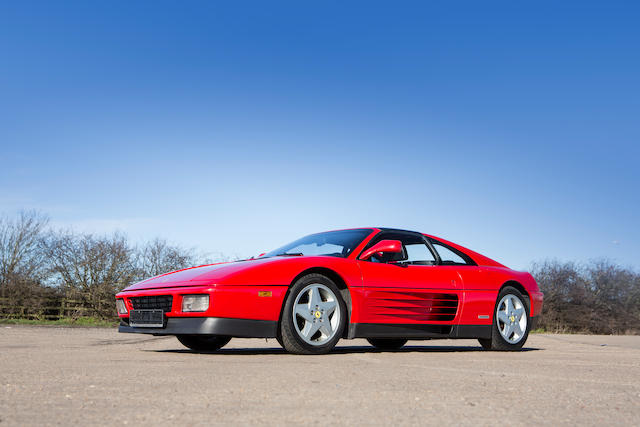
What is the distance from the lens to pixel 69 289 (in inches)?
770

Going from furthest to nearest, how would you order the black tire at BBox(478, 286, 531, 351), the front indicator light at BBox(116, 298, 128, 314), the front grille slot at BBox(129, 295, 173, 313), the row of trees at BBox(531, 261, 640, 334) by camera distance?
the row of trees at BBox(531, 261, 640, 334) → the black tire at BBox(478, 286, 531, 351) → the front indicator light at BBox(116, 298, 128, 314) → the front grille slot at BBox(129, 295, 173, 313)

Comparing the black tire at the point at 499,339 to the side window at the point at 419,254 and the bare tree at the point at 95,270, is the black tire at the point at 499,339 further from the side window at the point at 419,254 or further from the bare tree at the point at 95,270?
the bare tree at the point at 95,270

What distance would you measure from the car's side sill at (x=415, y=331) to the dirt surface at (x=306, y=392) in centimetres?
81

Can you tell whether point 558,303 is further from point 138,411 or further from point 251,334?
point 138,411

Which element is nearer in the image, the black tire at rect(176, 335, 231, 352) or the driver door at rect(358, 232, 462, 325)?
the driver door at rect(358, 232, 462, 325)

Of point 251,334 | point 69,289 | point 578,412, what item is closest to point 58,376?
point 251,334

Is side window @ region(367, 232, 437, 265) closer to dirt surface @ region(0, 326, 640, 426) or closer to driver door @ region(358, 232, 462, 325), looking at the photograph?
driver door @ region(358, 232, 462, 325)

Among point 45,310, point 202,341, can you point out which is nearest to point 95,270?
point 45,310

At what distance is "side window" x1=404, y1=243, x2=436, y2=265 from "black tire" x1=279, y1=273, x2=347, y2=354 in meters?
1.49

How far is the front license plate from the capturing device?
607cm

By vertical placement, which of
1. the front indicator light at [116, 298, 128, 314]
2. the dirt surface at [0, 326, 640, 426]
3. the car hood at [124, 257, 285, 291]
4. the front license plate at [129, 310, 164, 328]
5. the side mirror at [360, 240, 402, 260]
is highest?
the side mirror at [360, 240, 402, 260]

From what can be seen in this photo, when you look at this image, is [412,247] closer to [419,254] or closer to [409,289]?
[419,254]

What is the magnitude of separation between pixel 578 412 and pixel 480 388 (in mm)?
816

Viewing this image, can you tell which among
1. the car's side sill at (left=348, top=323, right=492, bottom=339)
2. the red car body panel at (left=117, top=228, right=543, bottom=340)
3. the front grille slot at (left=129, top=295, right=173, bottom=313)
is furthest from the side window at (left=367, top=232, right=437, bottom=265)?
the front grille slot at (left=129, top=295, right=173, bottom=313)
